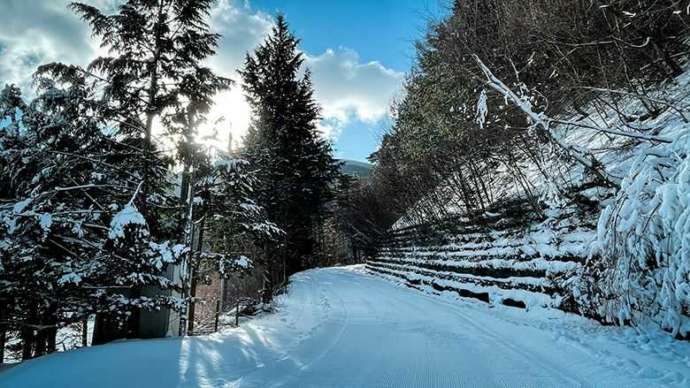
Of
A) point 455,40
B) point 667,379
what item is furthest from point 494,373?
point 455,40

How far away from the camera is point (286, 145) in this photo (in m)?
15.8

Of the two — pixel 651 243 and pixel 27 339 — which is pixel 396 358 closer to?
pixel 651 243

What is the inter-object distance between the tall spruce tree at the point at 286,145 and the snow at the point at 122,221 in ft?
24.6

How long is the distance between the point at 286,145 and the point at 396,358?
1322cm

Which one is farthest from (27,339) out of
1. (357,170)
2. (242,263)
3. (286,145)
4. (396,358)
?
(357,170)

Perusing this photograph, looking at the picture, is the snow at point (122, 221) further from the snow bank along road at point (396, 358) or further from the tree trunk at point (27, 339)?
the tree trunk at point (27, 339)

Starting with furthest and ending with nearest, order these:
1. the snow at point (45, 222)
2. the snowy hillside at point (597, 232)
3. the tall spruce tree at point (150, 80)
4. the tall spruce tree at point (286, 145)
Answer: the tall spruce tree at point (286, 145)
the tall spruce tree at point (150, 80)
the snow at point (45, 222)
the snowy hillside at point (597, 232)

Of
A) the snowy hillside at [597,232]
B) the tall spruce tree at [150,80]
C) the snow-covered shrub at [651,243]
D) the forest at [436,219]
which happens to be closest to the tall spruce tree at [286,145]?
the forest at [436,219]

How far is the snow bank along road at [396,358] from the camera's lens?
2961mm

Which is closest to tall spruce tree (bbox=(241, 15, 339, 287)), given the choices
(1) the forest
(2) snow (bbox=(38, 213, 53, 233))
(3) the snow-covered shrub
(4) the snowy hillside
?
(1) the forest

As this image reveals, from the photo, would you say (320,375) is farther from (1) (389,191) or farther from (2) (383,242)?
(2) (383,242)

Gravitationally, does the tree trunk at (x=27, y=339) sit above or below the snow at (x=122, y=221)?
below

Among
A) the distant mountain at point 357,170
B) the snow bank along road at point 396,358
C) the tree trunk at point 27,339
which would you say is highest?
the distant mountain at point 357,170

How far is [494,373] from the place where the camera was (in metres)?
3.14
